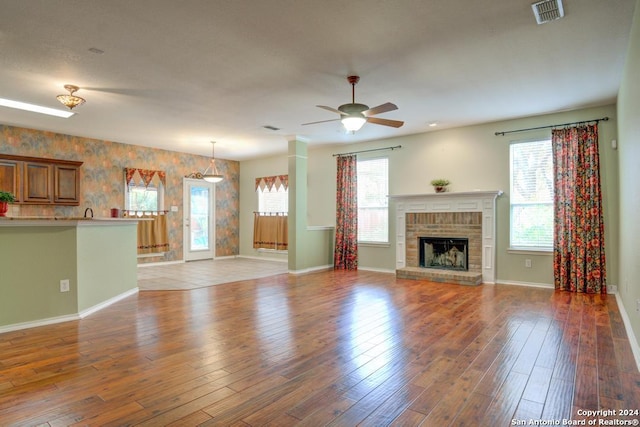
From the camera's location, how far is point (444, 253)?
697 cm

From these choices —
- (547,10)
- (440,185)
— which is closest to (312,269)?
(440,185)

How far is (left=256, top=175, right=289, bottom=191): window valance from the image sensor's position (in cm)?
955

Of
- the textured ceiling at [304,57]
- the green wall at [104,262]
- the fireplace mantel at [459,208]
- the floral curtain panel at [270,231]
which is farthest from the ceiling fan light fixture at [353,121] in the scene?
the floral curtain panel at [270,231]

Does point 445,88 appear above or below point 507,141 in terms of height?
above

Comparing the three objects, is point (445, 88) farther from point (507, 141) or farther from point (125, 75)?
point (125, 75)

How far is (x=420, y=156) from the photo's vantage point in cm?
718

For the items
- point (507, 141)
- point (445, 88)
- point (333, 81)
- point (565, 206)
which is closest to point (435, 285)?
point (565, 206)

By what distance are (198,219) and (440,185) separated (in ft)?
20.5

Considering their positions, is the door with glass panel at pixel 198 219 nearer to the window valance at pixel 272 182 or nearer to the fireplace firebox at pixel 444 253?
the window valance at pixel 272 182

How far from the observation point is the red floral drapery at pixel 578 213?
5.37 m

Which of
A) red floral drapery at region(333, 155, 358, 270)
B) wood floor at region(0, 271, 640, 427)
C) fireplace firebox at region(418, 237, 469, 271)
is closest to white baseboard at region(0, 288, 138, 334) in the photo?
wood floor at region(0, 271, 640, 427)

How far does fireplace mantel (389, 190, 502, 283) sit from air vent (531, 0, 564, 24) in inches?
136

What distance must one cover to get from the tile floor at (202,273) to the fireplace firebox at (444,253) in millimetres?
2870

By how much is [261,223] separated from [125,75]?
19.9 ft
